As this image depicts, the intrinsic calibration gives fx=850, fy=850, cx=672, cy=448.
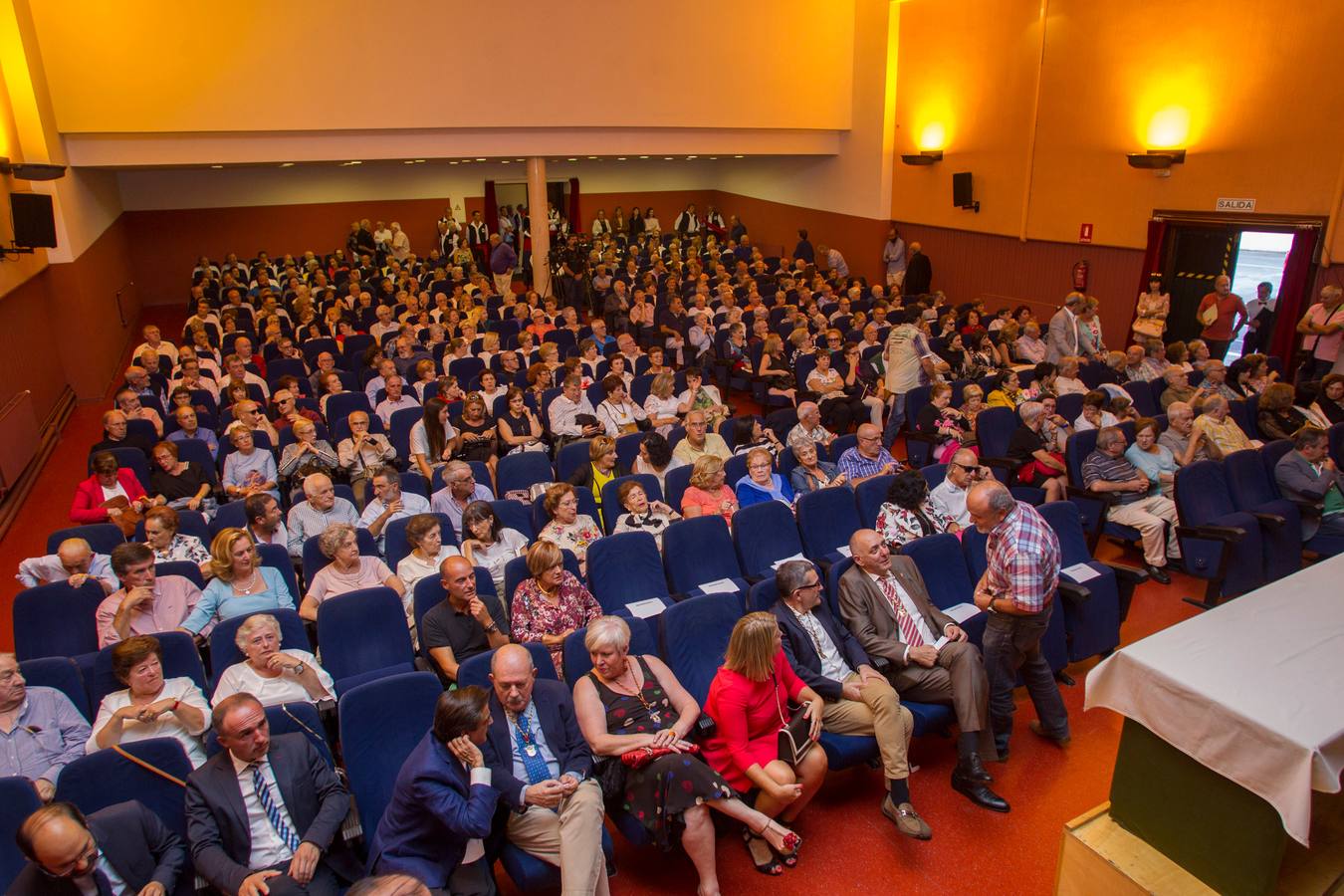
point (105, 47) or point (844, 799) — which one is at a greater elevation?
point (105, 47)

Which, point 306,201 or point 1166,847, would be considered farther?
point 306,201

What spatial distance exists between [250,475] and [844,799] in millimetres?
4546

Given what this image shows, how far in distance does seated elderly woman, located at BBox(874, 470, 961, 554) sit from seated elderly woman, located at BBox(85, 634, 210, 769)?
3474 millimetres

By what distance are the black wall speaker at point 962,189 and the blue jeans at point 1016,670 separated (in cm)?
1020

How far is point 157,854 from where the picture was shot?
2.74m

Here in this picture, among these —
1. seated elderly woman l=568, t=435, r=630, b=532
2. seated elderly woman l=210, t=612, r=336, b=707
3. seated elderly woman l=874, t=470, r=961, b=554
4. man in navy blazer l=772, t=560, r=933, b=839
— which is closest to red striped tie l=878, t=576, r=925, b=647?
man in navy blazer l=772, t=560, r=933, b=839

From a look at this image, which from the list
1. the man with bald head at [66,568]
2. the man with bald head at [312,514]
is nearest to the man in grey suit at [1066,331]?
the man with bald head at [312,514]

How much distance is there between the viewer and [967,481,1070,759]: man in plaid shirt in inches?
141

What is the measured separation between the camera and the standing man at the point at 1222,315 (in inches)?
350

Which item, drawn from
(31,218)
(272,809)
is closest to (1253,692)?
(272,809)

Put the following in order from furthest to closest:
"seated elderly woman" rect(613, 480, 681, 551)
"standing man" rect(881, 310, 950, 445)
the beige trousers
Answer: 1. "standing man" rect(881, 310, 950, 445)
2. "seated elderly woman" rect(613, 480, 681, 551)
3. the beige trousers

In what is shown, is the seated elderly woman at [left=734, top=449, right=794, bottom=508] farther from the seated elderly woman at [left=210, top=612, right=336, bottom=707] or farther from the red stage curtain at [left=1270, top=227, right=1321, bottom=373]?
the red stage curtain at [left=1270, top=227, right=1321, bottom=373]

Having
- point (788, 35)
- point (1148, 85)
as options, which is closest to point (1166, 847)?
point (1148, 85)

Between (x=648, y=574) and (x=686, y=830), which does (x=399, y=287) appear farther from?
(x=686, y=830)
